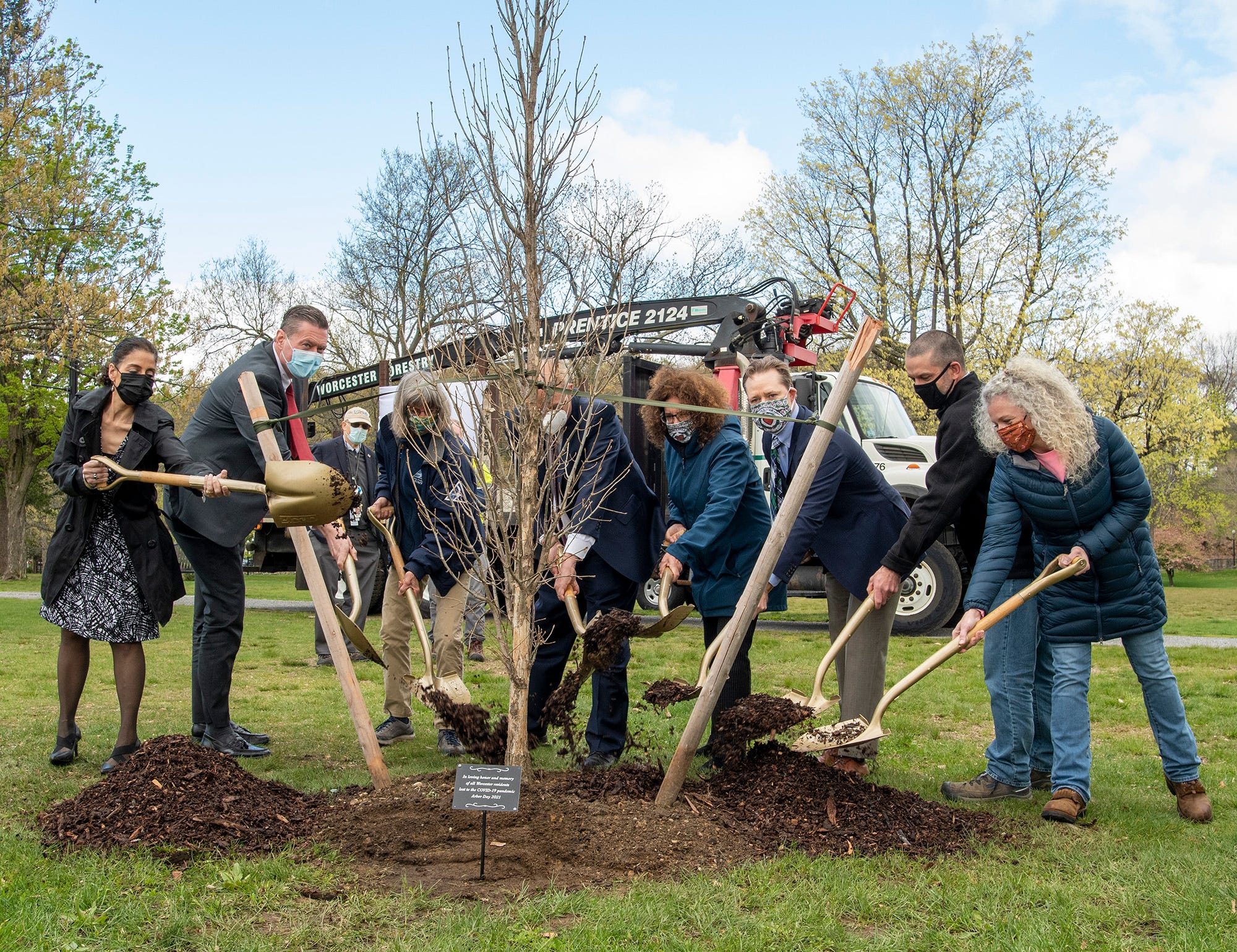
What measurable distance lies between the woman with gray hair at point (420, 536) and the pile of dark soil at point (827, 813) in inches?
50.5

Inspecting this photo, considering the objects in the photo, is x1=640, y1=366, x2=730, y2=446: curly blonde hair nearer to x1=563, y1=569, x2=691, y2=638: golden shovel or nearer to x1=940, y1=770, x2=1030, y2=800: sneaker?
x1=563, y1=569, x2=691, y2=638: golden shovel

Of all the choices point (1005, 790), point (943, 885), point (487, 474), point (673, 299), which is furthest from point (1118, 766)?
point (673, 299)

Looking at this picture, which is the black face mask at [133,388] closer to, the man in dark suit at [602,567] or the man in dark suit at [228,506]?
the man in dark suit at [228,506]

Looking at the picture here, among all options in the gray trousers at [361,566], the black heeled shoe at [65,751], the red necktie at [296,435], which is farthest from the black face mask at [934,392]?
the gray trousers at [361,566]

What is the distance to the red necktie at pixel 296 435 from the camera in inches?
173

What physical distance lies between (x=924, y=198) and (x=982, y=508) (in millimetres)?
19849

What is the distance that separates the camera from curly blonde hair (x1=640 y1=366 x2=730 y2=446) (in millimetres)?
4363

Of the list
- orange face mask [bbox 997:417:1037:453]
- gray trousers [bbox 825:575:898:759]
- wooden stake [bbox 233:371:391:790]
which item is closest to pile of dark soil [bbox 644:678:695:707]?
gray trousers [bbox 825:575:898:759]

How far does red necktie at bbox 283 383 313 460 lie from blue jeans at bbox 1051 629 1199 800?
3.23 m

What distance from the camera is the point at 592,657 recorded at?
13.0 feet

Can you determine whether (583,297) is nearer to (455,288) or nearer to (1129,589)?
(455,288)

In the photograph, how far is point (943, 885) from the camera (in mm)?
3010

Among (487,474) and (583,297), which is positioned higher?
(583,297)

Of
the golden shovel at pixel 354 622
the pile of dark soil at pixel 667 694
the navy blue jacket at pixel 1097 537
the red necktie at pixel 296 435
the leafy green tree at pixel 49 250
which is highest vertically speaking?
the leafy green tree at pixel 49 250
